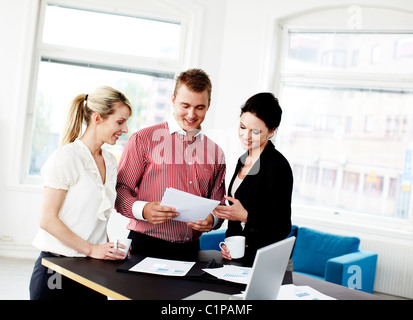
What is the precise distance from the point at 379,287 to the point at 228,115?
2.30 m

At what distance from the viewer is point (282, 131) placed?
15.7ft

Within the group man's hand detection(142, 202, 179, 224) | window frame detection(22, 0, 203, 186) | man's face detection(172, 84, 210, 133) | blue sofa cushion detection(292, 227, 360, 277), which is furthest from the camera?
window frame detection(22, 0, 203, 186)

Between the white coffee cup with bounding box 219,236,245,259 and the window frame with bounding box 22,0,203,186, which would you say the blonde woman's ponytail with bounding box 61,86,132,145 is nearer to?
the white coffee cup with bounding box 219,236,245,259

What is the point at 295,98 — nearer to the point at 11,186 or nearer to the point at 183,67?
the point at 183,67

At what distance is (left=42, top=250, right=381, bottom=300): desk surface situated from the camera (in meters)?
1.37

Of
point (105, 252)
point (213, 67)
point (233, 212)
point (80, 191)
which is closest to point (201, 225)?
point (233, 212)

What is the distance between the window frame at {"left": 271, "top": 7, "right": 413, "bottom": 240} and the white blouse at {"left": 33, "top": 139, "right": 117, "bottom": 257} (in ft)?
9.87

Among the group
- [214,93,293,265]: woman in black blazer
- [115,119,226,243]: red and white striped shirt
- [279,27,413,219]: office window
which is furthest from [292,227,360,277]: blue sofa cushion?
[115,119,226,243]: red and white striped shirt

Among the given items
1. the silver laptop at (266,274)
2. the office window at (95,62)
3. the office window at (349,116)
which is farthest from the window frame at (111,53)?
the silver laptop at (266,274)

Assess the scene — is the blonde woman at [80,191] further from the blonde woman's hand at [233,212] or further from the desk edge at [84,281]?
the blonde woman's hand at [233,212]

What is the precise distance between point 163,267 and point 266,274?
0.60 meters

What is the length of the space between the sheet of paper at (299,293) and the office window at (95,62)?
3.35 m

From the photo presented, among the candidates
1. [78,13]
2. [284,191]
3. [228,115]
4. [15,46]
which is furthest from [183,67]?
[284,191]

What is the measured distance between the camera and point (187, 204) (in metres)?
1.73
